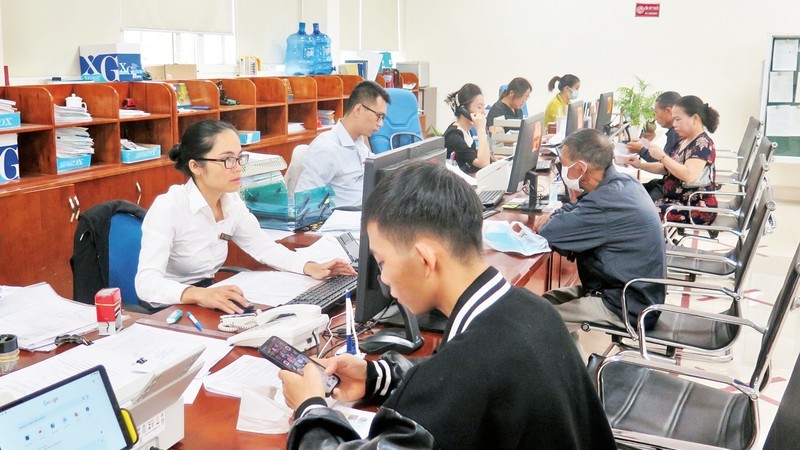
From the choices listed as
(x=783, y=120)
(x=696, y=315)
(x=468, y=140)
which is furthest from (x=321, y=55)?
(x=696, y=315)

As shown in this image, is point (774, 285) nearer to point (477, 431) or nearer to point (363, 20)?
point (477, 431)

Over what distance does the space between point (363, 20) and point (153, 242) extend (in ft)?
20.8

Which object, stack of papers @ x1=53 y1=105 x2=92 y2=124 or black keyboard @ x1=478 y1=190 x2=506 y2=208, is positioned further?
stack of papers @ x1=53 y1=105 x2=92 y2=124

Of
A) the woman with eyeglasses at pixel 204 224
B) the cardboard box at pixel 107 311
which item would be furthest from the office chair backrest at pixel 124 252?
the cardboard box at pixel 107 311

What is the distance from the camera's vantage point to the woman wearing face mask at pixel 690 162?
181 inches

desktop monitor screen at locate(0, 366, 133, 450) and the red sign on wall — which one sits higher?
the red sign on wall

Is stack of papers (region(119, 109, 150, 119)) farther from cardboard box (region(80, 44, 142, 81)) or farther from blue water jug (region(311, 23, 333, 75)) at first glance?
blue water jug (region(311, 23, 333, 75))

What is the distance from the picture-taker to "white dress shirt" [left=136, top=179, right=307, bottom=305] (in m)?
2.28

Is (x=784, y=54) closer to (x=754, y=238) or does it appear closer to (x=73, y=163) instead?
(x=754, y=238)

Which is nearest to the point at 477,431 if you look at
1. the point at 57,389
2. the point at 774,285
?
the point at 57,389

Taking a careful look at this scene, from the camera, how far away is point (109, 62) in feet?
14.5

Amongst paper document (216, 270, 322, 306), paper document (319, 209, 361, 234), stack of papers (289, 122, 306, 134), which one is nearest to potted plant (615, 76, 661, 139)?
stack of papers (289, 122, 306, 134)

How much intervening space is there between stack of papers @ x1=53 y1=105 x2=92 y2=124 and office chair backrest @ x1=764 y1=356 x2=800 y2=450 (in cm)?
362

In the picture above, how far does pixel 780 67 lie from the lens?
24.0 feet
